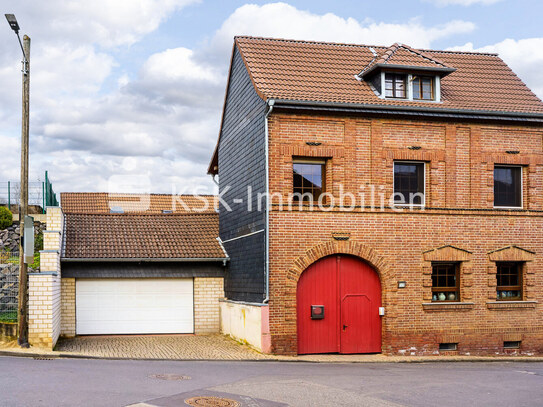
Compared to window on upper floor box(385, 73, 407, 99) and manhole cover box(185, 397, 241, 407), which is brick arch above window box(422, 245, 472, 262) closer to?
window on upper floor box(385, 73, 407, 99)

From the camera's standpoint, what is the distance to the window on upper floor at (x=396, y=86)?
20047 millimetres

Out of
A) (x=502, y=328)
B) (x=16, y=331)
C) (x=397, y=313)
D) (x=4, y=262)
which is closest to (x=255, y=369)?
(x=397, y=313)

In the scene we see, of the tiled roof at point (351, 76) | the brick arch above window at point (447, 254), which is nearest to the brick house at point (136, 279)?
the tiled roof at point (351, 76)

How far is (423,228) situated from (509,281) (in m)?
3.57

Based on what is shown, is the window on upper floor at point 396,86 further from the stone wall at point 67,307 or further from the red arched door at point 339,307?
the stone wall at point 67,307

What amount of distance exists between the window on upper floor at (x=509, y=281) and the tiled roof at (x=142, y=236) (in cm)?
920

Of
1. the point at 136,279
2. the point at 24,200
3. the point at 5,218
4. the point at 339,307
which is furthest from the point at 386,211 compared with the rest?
the point at 5,218

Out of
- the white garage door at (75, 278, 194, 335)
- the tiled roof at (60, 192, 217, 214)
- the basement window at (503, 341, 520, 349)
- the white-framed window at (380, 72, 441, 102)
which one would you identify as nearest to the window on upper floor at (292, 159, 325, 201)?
the white-framed window at (380, 72, 441, 102)

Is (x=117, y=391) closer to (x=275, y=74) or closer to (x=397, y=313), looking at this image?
(x=397, y=313)

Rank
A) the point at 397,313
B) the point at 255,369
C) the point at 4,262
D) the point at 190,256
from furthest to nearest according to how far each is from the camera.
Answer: the point at 190,256 < the point at 4,262 < the point at 397,313 < the point at 255,369

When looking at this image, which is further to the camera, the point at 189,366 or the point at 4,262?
the point at 4,262

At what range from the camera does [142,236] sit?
23719 mm

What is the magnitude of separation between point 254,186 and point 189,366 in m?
6.35

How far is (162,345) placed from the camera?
64.7ft
